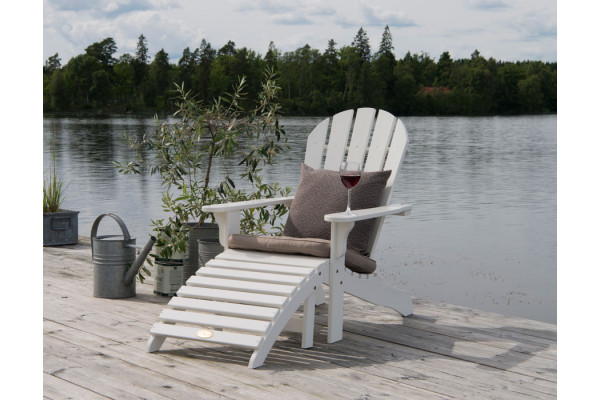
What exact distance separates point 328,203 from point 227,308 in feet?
2.70

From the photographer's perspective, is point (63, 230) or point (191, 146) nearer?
point (191, 146)

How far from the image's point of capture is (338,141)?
3.86 m

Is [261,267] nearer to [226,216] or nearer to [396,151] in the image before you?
[226,216]

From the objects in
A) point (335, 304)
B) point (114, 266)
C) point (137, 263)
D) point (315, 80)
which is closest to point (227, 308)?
point (335, 304)

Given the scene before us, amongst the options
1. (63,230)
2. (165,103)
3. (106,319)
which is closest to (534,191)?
(63,230)

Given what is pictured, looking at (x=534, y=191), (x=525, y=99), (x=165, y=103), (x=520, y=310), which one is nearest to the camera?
(x=520, y=310)

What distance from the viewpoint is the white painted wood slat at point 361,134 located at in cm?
378

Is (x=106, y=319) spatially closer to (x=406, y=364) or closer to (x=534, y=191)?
(x=406, y=364)

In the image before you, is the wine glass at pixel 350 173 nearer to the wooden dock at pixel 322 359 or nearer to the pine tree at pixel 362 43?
the wooden dock at pixel 322 359
